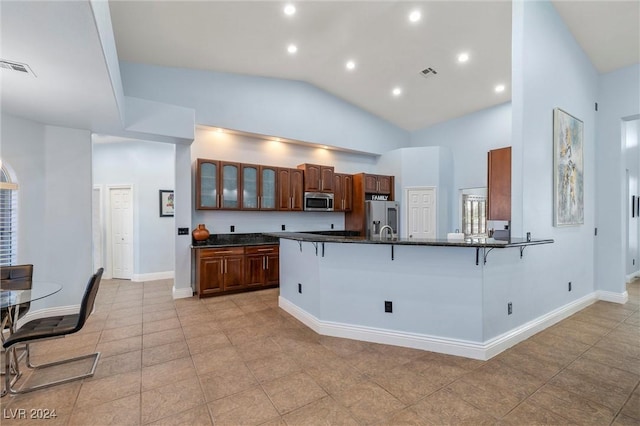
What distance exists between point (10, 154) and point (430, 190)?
22.8 feet

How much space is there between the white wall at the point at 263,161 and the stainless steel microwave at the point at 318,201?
0.40 metres

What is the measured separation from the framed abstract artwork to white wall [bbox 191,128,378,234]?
4.00 m

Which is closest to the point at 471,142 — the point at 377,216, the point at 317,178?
the point at 377,216

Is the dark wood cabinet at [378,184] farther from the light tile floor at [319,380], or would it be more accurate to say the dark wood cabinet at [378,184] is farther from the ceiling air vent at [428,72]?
the light tile floor at [319,380]

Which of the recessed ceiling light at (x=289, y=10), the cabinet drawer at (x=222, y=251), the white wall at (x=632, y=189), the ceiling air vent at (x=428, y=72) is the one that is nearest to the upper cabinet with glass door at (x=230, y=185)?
the cabinet drawer at (x=222, y=251)

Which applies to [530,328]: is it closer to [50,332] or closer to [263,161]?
[50,332]

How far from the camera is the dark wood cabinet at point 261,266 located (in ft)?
16.8

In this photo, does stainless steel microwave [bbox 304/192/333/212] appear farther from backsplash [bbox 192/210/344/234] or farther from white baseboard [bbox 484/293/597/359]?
white baseboard [bbox 484/293/597/359]

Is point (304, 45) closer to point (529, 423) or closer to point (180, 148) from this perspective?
point (180, 148)

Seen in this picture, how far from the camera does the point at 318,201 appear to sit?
242 inches

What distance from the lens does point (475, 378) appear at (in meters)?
2.34

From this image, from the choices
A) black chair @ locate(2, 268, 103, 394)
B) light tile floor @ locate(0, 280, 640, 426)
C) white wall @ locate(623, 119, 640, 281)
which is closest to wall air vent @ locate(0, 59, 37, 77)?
black chair @ locate(2, 268, 103, 394)

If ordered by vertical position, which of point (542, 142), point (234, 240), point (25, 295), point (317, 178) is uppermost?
point (542, 142)

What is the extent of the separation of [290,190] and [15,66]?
13.4 feet
